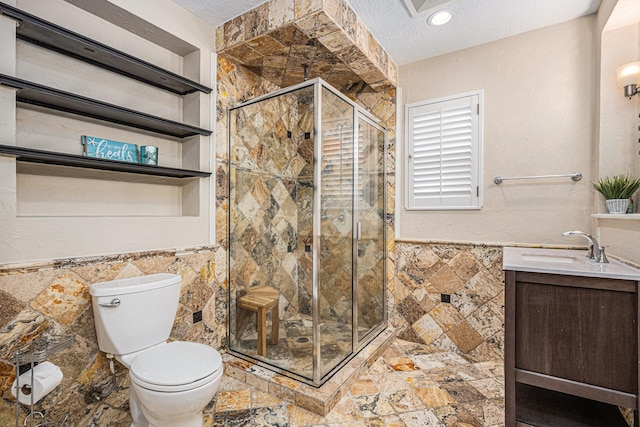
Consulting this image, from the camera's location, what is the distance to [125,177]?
1.82m

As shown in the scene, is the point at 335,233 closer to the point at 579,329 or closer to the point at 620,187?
the point at 579,329

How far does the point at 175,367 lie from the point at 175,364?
0.03 m

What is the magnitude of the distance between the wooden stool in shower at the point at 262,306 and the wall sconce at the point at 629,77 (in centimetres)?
245

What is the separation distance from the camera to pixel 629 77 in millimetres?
1672

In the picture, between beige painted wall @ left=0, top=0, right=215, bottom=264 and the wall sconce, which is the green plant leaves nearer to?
the wall sconce

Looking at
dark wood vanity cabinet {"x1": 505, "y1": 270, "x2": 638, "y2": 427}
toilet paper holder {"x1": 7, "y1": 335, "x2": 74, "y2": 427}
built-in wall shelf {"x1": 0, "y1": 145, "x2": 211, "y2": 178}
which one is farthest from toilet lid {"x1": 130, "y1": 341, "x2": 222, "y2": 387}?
dark wood vanity cabinet {"x1": 505, "y1": 270, "x2": 638, "y2": 427}

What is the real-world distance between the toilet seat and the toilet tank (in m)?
0.09

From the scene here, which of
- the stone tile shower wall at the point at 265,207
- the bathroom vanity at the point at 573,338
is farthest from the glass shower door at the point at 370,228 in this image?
the bathroom vanity at the point at 573,338

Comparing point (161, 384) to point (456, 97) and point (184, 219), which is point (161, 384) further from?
point (456, 97)

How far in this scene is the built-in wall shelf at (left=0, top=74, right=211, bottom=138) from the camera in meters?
1.31

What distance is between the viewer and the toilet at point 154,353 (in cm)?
130

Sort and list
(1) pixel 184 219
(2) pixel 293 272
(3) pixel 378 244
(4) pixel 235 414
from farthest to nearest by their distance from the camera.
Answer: (3) pixel 378 244
(2) pixel 293 272
(1) pixel 184 219
(4) pixel 235 414

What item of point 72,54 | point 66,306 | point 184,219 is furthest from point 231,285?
point 72,54

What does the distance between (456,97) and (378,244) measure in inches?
53.5
